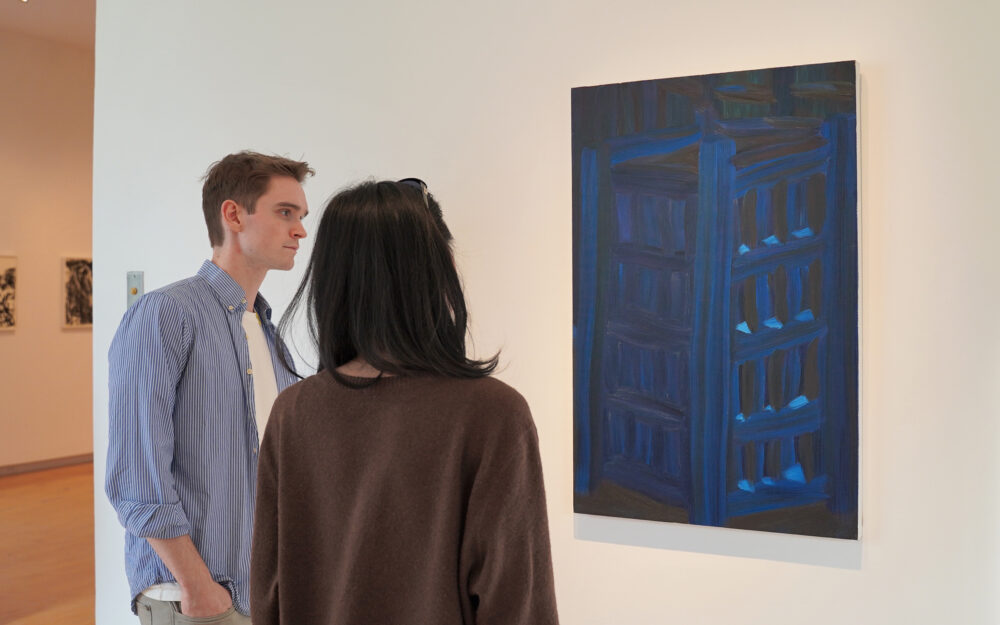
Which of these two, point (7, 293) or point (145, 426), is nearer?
point (145, 426)

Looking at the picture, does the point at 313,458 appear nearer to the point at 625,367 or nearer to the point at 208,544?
the point at 208,544

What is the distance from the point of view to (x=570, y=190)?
271cm

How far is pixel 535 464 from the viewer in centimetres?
129

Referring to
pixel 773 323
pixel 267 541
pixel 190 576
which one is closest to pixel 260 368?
pixel 190 576

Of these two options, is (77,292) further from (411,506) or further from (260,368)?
(411,506)

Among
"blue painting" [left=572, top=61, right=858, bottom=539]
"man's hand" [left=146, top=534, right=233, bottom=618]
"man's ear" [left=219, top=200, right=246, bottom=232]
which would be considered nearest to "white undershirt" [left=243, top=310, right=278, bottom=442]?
"man's ear" [left=219, top=200, right=246, bottom=232]

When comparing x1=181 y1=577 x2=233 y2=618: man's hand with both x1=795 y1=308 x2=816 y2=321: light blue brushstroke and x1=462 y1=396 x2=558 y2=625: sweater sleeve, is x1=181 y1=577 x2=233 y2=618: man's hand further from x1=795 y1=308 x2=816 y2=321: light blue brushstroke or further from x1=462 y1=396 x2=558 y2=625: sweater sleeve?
x1=795 y1=308 x2=816 y2=321: light blue brushstroke

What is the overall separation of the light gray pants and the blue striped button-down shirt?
31 millimetres

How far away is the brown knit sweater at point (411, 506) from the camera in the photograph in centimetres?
126

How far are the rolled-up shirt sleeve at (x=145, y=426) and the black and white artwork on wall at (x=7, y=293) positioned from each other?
7320 millimetres

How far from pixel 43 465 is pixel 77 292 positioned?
177cm

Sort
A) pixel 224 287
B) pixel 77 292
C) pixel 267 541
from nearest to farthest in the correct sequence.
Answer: pixel 267 541
pixel 224 287
pixel 77 292

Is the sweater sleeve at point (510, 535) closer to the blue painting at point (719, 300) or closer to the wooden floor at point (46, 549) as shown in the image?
the blue painting at point (719, 300)

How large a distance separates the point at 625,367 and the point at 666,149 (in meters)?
0.64
